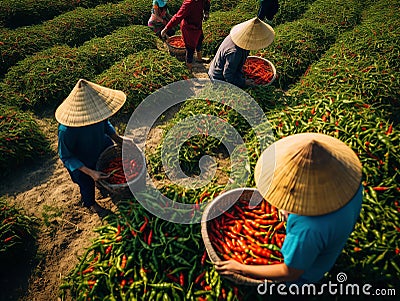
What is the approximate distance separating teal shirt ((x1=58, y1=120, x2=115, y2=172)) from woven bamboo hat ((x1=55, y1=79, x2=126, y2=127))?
0.17m

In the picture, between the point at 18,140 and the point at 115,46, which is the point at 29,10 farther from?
the point at 18,140

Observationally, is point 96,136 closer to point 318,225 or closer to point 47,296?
point 47,296

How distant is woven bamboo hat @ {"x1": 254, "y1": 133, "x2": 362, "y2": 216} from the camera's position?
195 centimetres

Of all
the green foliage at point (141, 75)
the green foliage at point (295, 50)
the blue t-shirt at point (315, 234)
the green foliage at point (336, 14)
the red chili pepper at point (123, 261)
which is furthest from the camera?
the green foliage at point (336, 14)

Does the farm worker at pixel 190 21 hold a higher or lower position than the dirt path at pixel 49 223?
higher

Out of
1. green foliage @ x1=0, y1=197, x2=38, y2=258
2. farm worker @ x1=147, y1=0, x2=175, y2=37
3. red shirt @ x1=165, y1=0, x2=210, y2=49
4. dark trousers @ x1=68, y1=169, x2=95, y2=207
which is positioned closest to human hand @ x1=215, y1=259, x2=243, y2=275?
dark trousers @ x1=68, y1=169, x2=95, y2=207

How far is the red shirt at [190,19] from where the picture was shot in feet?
20.1

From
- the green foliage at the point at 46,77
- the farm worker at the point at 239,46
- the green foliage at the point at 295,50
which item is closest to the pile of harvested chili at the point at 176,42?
the green foliage at the point at 295,50

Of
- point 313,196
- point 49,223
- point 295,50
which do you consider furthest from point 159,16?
point 313,196

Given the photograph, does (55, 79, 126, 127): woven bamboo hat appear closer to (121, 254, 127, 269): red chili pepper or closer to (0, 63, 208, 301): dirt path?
(121, 254, 127, 269): red chili pepper

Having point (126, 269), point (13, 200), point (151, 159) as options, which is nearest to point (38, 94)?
point (13, 200)

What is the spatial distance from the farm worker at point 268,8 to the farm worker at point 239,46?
3809mm

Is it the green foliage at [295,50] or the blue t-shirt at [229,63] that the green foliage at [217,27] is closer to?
the green foliage at [295,50]

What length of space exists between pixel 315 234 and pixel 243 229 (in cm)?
137
